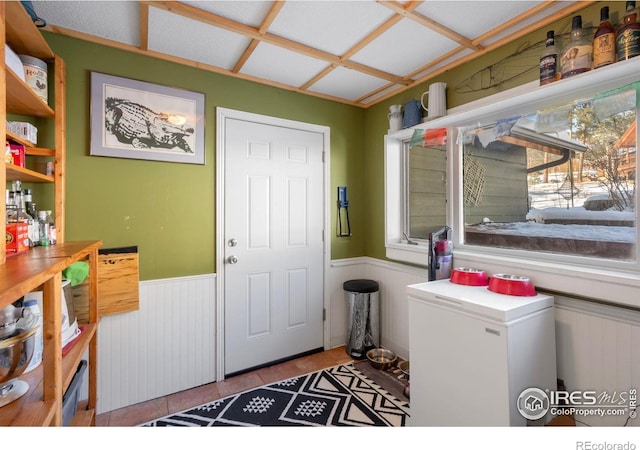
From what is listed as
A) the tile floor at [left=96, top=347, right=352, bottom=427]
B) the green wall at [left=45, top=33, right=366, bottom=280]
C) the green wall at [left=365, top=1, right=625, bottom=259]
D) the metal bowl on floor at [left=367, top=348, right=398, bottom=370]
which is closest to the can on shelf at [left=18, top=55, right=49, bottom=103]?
the green wall at [left=45, top=33, right=366, bottom=280]

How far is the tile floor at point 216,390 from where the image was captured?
1864 mm

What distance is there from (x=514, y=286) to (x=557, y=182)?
2.30ft

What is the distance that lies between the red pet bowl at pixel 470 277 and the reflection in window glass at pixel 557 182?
0.34 m

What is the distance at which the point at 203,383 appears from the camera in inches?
87.1

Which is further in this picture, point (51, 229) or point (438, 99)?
point (438, 99)

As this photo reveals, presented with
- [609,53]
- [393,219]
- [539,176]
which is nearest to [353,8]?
[609,53]

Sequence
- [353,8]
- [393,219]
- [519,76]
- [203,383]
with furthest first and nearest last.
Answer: [393,219]
[203,383]
[519,76]
[353,8]

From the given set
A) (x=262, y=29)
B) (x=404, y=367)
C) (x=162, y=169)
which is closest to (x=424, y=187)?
(x=404, y=367)

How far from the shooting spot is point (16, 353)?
3.00 feet

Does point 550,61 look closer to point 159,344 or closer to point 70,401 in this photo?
point 70,401

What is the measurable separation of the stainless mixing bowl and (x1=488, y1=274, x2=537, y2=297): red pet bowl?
6.62 feet

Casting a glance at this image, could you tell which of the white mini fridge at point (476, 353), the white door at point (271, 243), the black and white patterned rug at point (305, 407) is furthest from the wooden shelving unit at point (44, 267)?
the white mini fridge at point (476, 353)

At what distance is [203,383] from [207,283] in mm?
740
